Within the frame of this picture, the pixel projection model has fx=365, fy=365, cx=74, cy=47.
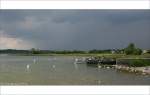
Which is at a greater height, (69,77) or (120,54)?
(120,54)

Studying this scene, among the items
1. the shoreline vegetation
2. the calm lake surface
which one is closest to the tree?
the shoreline vegetation

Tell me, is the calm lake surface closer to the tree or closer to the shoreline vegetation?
the shoreline vegetation

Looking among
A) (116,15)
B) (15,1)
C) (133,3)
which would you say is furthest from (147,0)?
(15,1)

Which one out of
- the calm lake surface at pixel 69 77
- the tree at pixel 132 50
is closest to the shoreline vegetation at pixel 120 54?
the tree at pixel 132 50

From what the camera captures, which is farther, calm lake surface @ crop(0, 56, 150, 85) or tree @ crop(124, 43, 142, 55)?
calm lake surface @ crop(0, 56, 150, 85)

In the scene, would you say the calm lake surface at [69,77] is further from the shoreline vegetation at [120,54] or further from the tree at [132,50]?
the tree at [132,50]

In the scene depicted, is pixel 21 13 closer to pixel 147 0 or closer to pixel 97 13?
pixel 97 13

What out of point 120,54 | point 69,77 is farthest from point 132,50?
point 69,77

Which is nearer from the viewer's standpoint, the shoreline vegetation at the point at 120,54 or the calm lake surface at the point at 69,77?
the shoreline vegetation at the point at 120,54

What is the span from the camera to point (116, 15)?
16.2 ft

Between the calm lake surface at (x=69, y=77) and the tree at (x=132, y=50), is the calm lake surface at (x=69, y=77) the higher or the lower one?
the lower one

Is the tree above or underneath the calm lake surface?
above

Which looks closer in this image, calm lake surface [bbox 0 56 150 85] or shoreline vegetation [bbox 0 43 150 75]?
shoreline vegetation [bbox 0 43 150 75]

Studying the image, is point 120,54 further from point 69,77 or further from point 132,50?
point 69,77
